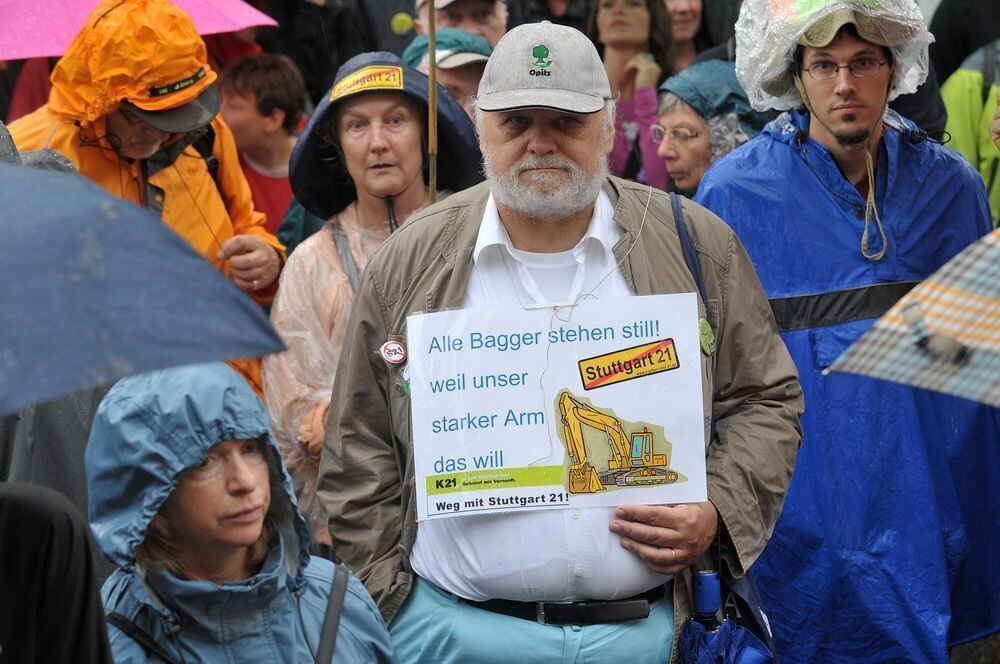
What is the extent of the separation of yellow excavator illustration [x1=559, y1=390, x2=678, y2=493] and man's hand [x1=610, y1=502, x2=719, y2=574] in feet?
0.23

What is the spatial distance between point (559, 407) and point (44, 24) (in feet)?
9.61

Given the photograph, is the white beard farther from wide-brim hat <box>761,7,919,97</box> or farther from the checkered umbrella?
the checkered umbrella

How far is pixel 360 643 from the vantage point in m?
3.28

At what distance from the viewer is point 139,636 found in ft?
10.0

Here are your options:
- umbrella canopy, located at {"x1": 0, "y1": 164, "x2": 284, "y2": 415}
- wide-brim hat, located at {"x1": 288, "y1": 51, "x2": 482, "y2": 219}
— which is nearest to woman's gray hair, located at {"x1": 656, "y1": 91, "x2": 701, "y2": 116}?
wide-brim hat, located at {"x1": 288, "y1": 51, "x2": 482, "y2": 219}

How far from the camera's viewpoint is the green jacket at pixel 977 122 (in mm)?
6730

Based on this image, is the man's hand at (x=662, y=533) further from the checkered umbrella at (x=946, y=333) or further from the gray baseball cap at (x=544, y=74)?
the checkered umbrella at (x=946, y=333)

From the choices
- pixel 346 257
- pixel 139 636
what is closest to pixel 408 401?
pixel 139 636

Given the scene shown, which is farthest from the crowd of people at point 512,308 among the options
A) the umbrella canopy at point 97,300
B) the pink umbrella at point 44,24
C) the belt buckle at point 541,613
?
the umbrella canopy at point 97,300

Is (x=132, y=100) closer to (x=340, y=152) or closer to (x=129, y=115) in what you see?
(x=129, y=115)

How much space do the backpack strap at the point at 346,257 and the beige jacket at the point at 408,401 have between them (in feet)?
2.87

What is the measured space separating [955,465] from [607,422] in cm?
169

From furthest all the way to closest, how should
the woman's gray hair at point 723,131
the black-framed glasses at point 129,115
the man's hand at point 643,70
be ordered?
the man's hand at point 643,70 < the woman's gray hair at point 723,131 < the black-framed glasses at point 129,115

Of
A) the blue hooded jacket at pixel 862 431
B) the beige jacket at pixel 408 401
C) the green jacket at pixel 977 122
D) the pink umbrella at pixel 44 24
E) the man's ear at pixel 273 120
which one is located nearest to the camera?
the beige jacket at pixel 408 401
